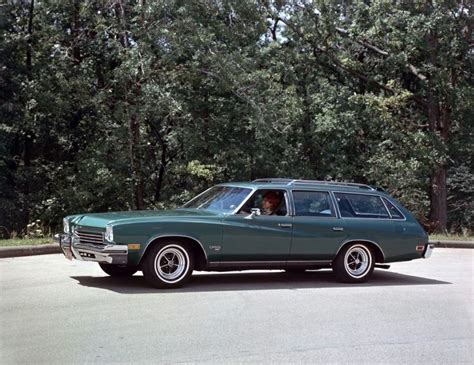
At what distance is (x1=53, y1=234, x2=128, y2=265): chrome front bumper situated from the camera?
8414 mm

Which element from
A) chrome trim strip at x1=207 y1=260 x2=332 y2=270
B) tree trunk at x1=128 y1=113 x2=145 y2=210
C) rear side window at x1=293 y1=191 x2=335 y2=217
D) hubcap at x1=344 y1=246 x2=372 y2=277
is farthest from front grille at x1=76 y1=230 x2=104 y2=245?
tree trunk at x1=128 y1=113 x2=145 y2=210

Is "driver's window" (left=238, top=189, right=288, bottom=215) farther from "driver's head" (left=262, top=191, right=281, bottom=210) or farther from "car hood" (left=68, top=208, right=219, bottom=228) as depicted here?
"car hood" (left=68, top=208, right=219, bottom=228)

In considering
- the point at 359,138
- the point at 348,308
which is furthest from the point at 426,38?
the point at 348,308

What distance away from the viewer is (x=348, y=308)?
321 inches

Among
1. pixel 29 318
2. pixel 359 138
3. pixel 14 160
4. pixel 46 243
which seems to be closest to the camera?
pixel 29 318

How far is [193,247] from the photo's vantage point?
9.09m

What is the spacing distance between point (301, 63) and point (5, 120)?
37.9 feet

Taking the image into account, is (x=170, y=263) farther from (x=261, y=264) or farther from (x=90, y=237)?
(x=261, y=264)

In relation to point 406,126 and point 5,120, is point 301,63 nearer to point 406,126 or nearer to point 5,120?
point 406,126

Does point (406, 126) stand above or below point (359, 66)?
below

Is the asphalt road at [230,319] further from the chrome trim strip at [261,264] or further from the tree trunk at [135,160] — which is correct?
the tree trunk at [135,160]

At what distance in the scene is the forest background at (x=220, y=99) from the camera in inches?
827

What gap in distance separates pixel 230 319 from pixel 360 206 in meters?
4.01

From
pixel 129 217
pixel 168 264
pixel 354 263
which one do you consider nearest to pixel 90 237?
pixel 129 217
